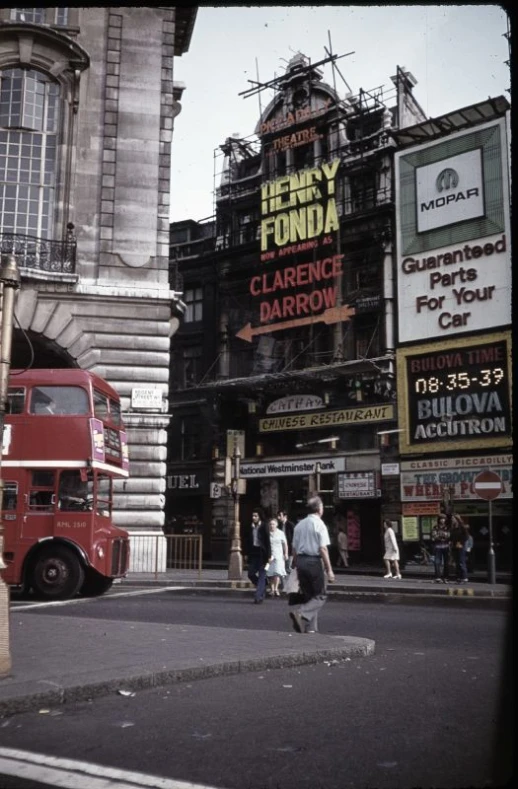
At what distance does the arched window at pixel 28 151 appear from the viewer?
2559 centimetres

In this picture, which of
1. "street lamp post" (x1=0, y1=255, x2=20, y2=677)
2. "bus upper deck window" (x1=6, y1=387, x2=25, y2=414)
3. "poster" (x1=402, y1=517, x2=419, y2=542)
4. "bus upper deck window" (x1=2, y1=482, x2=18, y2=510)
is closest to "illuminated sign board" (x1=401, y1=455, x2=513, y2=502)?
"poster" (x1=402, y1=517, x2=419, y2=542)

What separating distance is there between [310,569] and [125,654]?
10.9ft

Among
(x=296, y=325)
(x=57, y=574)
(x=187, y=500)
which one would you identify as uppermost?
(x=296, y=325)

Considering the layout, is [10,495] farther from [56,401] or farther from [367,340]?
[367,340]

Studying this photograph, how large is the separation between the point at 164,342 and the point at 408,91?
79.2 feet

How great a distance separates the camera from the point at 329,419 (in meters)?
39.4

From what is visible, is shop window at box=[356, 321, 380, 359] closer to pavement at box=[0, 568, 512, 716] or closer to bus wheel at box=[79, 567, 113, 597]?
bus wheel at box=[79, 567, 113, 597]

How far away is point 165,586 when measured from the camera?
2189cm

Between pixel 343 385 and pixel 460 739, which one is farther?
pixel 343 385

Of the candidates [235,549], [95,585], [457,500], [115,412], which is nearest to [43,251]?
[115,412]

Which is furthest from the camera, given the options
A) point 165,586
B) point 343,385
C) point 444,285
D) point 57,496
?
point 343,385

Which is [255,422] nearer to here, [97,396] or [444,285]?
[444,285]

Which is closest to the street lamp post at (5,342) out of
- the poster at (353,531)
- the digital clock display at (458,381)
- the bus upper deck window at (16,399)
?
the bus upper deck window at (16,399)

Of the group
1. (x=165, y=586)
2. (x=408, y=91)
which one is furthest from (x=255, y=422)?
(x=165, y=586)
